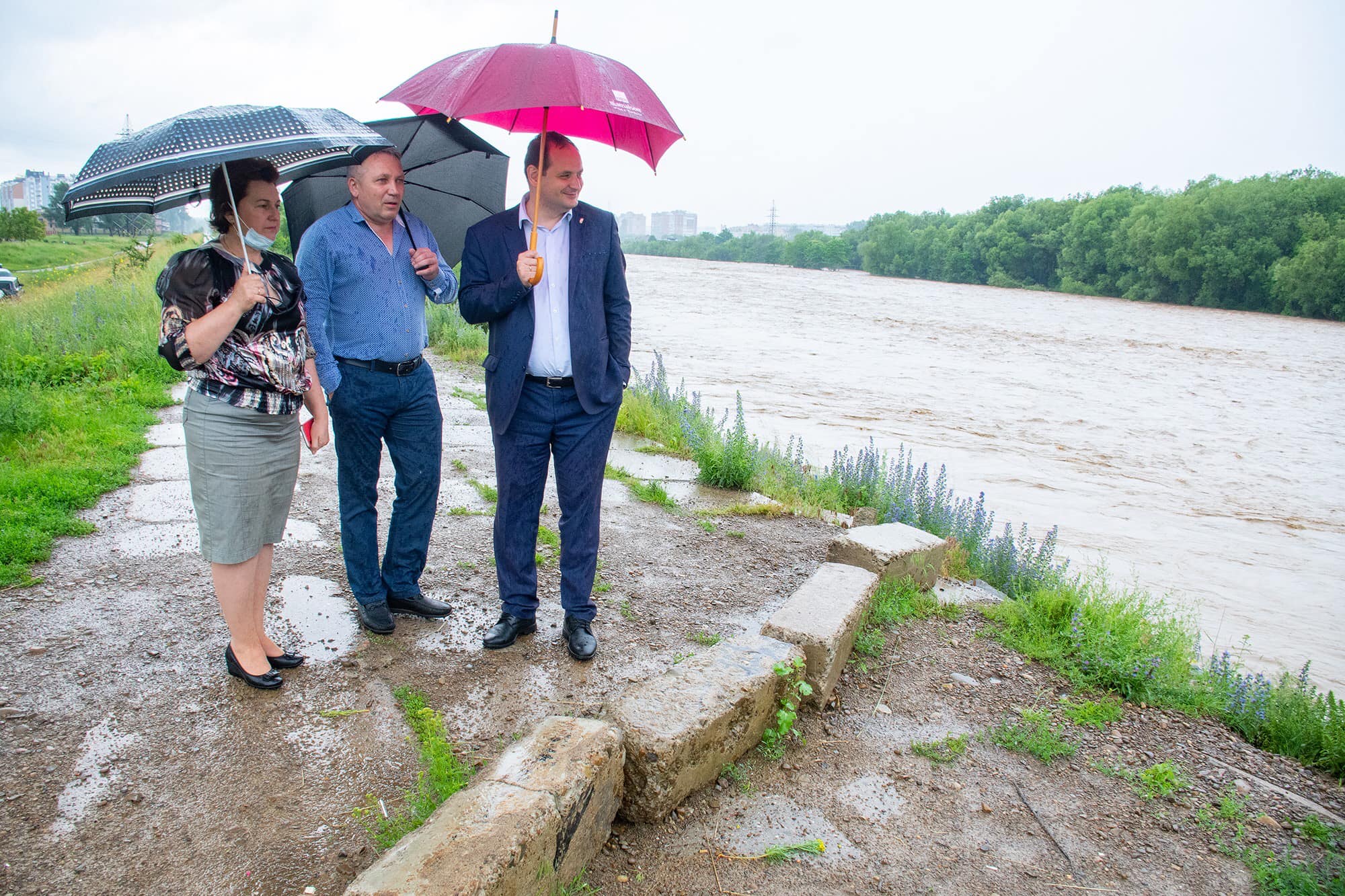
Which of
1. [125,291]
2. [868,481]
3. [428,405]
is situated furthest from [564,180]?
[125,291]

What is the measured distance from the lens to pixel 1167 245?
44.9 meters

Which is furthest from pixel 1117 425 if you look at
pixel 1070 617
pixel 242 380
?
pixel 242 380

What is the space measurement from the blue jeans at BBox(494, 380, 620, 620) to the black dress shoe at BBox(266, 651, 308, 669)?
86 cm

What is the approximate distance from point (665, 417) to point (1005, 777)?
5.87 metres

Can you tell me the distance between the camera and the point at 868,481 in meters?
6.77

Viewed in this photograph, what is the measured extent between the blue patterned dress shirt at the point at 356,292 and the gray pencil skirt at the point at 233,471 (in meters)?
0.37

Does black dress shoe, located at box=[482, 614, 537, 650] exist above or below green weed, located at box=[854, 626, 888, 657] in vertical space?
above

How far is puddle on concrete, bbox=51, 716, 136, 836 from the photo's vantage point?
241cm

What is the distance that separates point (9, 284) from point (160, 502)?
2969 centimetres

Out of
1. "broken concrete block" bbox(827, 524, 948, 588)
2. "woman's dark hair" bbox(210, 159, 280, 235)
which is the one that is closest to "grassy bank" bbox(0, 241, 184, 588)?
"woman's dark hair" bbox(210, 159, 280, 235)

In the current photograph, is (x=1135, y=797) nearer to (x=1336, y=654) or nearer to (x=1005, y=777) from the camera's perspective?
(x=1005, y=777)

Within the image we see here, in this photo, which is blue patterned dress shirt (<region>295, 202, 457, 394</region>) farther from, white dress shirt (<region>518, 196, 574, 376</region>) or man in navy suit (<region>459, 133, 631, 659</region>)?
white dress shirt (<region>518, 196, 574, 376</region>)

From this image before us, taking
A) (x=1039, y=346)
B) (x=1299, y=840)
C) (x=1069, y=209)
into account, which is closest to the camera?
(x=1299, y=840)

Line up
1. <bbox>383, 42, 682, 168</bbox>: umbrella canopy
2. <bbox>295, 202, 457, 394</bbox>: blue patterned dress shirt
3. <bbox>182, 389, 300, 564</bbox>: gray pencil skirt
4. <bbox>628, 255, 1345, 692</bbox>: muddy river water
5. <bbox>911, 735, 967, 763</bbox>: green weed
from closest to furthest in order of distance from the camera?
<bbox>182, 389, 300, 564</bbox>: gray pencil skirt
<bbox>383, 42, 682, 168</bbox>: umbrella canopy
<bbox>911, 735, 967, 763</bbox>: green weed
<bbox>295, 202, 457, 394</bbox>: blue patterned dress shirt
<bbox>628, 255, 1345, 692</bbox>: muddy river water
